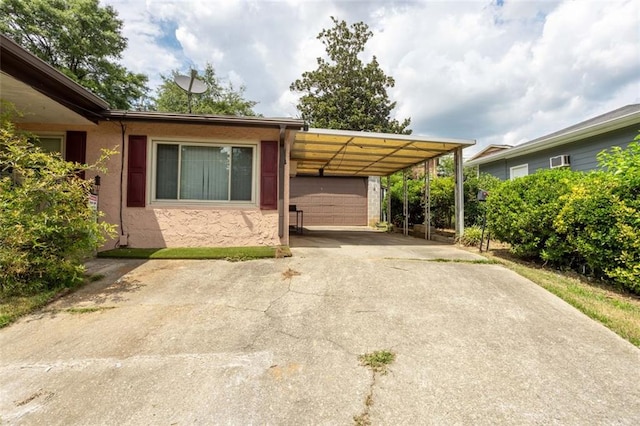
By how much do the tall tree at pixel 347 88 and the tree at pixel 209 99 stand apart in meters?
4.96

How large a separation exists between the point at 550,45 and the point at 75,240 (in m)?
10.8

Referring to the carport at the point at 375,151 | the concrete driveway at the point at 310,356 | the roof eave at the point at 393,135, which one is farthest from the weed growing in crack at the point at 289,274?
the roof eave at the point at 393,135

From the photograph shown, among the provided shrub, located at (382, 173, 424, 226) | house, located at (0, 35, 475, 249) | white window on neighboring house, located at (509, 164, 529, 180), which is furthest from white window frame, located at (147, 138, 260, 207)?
white window on neighboring house, located at (509, 164, 529, 180)

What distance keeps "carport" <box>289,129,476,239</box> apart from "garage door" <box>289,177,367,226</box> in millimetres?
2854

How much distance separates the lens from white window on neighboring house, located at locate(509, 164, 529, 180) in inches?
429

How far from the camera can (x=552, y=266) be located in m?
5.27

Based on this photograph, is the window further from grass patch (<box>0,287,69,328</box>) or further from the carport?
grass patch (<box>0,287,69,328</box>)

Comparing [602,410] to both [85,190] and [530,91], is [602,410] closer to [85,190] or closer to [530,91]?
[85,190]

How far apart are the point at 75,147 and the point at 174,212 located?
220 cm

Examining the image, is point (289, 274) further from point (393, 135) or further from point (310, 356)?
point (393, 135)

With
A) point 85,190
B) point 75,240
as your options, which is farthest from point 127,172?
point 75,240

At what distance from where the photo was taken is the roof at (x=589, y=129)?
7094mm

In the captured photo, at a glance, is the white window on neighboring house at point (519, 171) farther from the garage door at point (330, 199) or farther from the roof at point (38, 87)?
the roof at point (38, 87)

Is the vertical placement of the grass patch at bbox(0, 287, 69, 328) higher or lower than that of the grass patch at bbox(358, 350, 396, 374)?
higher
